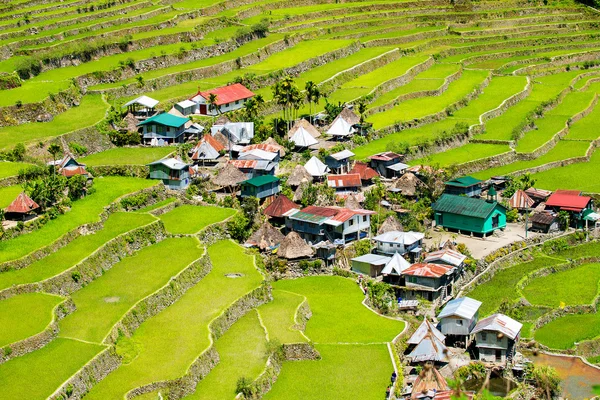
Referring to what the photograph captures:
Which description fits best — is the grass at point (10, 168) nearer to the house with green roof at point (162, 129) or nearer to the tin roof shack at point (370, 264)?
the house with green roof at point (162, 129)

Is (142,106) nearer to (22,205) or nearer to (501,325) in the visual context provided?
(22,205)

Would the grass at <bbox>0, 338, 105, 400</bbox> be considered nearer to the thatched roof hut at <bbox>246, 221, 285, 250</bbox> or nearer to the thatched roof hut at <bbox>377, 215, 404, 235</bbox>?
the thatched roof hut at <bbox>246, 221, 285, 250</bbox>

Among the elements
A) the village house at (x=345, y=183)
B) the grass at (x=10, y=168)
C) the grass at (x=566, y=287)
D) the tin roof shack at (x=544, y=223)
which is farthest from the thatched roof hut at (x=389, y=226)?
the grass at (x=10, y=168)

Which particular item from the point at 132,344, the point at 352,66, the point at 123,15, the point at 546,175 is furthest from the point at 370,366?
the point at 123,15

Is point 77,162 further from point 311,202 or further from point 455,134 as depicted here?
point 455,134

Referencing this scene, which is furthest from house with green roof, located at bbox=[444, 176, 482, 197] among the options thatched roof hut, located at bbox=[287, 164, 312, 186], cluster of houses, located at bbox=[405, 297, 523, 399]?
cluster of houses, located at bbox=[405, 297, 523, 399]

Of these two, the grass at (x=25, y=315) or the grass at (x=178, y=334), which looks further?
the grass at (x=25, y=315)

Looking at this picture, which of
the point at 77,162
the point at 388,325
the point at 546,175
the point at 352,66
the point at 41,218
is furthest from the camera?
the point at 352,66
